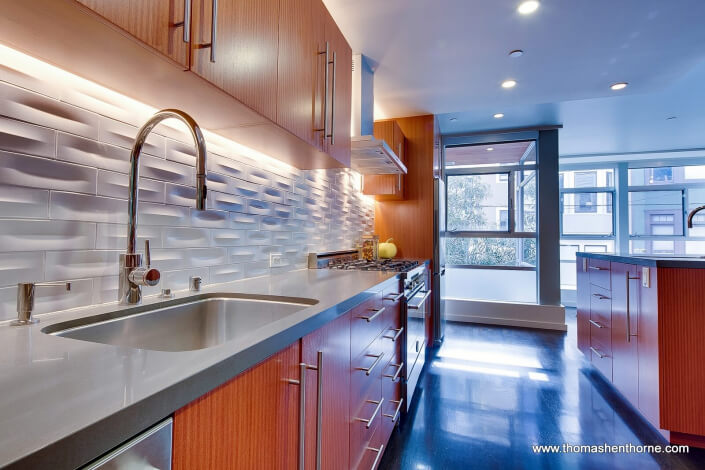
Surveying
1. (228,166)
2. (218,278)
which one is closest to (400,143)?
(228,166)

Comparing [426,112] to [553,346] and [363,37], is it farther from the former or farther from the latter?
[553,346]

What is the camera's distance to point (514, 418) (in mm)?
2043

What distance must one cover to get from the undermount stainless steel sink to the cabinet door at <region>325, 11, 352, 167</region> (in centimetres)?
90

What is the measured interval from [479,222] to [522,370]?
2257 mm

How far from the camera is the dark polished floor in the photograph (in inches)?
65.2

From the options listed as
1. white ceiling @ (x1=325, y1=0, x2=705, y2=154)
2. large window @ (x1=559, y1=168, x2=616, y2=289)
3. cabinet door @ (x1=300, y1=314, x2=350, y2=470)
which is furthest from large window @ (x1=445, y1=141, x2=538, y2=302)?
cabinet door @ (x1=300, y1=314, x2=350, y2=470)

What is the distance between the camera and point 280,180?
71.4 inches

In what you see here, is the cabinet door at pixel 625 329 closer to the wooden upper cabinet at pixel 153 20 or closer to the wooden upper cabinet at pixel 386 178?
the wooden upper cabinet at pixel 386 178

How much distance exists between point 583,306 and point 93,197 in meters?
3.52

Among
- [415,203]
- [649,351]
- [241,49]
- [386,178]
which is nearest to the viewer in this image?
[241,49]

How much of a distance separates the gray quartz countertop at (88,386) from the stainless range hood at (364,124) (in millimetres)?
1707

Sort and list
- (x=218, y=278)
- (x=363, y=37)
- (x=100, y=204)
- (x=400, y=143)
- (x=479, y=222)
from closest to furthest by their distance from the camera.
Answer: (x=100, y=204)
(x=218, y=278)
(x=363, y=37)
(x=400, y=143)
(x=479, y=222)

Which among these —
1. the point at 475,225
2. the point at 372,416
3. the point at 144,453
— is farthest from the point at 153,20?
the point at 475,225

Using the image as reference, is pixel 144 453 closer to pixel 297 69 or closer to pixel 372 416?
pixel 372 416
